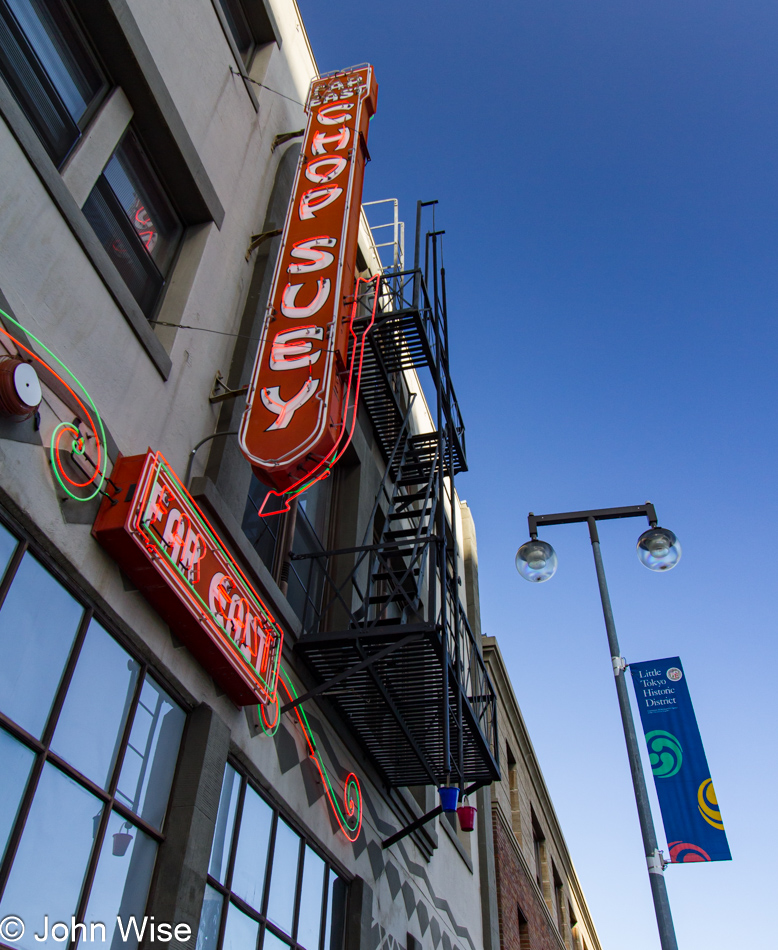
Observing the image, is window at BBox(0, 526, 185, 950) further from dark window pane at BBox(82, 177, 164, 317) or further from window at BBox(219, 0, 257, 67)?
window at BBox(219, 0, 257, 67)

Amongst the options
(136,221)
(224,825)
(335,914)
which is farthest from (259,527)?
(335,914)

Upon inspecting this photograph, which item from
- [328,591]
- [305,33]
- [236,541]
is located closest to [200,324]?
[236,541]

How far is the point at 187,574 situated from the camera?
6.22 m

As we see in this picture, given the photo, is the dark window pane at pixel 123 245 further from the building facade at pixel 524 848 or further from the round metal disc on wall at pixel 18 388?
the building facade at pixel 524 848

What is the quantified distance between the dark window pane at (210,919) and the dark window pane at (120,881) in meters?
0.69

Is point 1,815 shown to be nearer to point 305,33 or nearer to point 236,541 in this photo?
point 236,541

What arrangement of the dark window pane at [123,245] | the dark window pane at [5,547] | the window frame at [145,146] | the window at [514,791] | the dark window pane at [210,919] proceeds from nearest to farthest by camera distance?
the dark window pane at [5,547] < the window frame at [145,146] < the dark window pane at [210,919] < the dark window pane at [123,245] < the window at [514,791]

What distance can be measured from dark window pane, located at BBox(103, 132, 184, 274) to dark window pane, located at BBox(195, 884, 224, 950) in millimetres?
5764

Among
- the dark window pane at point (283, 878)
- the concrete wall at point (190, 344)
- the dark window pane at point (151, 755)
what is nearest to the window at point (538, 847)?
the concrete wall at point (190, 344)

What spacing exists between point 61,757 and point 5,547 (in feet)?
4.29

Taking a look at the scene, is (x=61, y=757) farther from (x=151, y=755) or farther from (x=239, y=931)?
(x=239, y=931)

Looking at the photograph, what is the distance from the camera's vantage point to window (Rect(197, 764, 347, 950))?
252 inches

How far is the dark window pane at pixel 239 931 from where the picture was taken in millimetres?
6406

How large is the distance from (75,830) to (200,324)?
4.90 metres
